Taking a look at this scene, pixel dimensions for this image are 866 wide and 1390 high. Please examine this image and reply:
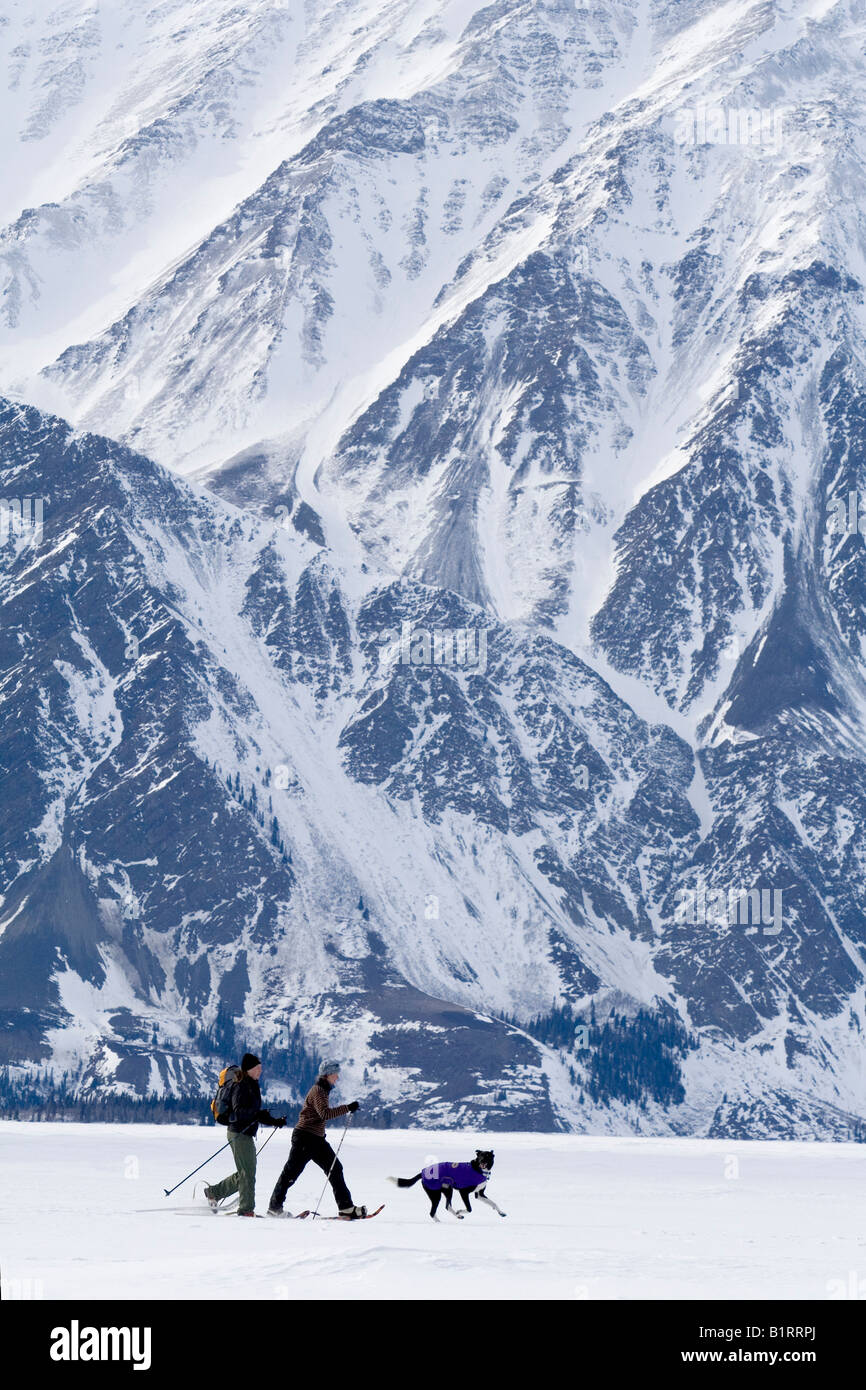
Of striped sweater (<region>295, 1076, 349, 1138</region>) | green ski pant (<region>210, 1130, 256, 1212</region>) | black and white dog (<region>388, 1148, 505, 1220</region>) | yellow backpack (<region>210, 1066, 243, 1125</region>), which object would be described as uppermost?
yellow backpack (<region>210, 1066, 243, 1125</region>)

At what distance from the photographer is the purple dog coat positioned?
66375mm

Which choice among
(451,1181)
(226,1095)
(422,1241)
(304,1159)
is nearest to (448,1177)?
(451,1181)

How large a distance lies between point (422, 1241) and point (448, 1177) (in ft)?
28.2

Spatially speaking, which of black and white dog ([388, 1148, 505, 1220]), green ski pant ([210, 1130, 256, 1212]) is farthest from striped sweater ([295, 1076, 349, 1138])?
black and white dog ([388, 1148, 505, 1220])

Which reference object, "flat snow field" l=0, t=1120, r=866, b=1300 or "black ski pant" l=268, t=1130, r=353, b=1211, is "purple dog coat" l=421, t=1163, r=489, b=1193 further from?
"black ski pant" l=268, t=1130, r=353, b=1211

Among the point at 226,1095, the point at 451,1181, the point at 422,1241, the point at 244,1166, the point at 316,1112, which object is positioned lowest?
Result: the point at 451,1181

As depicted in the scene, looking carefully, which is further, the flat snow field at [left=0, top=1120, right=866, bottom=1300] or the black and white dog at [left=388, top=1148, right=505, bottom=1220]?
the black and white dog at [left=388, top=1148, right=505, bottom=1220]

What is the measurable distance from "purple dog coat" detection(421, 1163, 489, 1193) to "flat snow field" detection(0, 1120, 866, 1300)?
103 centimetres

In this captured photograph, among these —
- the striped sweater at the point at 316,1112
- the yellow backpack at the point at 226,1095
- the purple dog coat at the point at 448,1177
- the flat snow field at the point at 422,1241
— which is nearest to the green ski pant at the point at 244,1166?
the yellow backpack at the point at 226,1095

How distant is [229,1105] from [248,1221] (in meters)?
3.50

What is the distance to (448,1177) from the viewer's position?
66500 mm

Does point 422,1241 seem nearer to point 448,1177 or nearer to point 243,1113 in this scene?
point 243,1113
